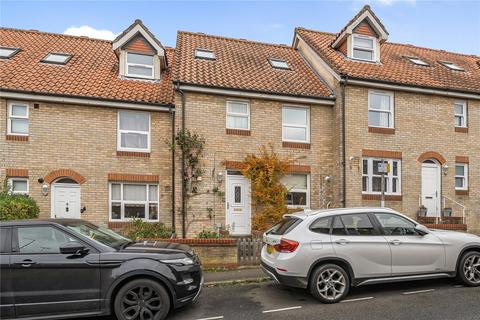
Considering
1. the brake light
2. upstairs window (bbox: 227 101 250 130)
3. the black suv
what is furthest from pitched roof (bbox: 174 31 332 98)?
the black suv

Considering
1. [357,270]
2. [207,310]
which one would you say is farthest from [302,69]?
[207,310]

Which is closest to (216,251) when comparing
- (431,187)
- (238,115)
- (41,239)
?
(41,239)

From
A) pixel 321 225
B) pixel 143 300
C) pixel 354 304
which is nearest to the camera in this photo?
pixel 143 300

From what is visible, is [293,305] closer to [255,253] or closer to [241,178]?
[255,253]

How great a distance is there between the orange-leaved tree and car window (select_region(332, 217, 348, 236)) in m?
5.78

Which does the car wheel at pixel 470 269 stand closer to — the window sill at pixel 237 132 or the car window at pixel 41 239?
the car window at pixel 41 239

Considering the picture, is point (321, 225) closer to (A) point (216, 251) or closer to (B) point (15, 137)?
(A) point (216, 251)

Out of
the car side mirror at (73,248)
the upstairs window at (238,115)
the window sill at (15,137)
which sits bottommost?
the car side mirror at (73,248)

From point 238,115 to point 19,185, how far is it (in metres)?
7.49

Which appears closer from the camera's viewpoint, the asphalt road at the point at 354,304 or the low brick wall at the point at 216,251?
the asphalt road at the point at 354,304

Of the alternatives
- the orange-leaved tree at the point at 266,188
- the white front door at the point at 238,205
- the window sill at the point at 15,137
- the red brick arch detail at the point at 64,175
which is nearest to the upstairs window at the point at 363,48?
the orange-leaved tree at the point at 266,188

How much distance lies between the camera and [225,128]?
42.3ft

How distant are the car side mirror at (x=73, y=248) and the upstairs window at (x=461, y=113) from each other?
14.3 m

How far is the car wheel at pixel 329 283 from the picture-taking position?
6.23 metres
